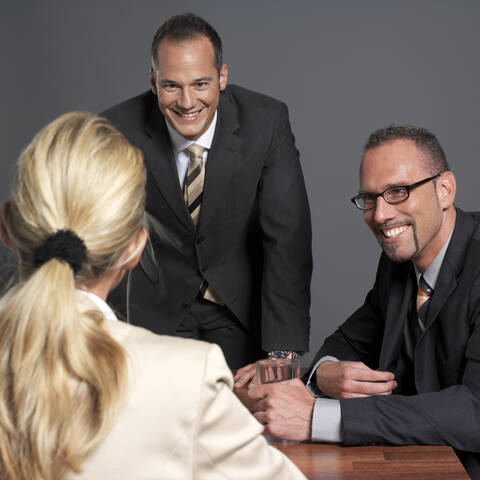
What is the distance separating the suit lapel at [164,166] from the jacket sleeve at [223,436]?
1739mm

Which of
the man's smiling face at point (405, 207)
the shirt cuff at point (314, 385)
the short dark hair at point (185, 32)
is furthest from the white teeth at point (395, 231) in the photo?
the short dark hair at point (185, 32)

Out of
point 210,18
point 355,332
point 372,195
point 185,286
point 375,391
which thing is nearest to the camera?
point 375,391

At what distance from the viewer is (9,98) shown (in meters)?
5.33

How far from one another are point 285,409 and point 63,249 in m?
0.88

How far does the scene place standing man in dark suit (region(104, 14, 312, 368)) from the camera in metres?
3.07

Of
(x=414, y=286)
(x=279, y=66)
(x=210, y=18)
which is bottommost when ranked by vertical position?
(x=414, y=286)

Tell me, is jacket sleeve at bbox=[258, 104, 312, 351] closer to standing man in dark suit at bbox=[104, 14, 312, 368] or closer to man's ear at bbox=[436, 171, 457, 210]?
standing man in dark suit at bbox=[104, 14, 312, 368]

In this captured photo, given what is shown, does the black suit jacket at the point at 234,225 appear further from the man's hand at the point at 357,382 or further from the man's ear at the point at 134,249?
the man's ear at the point at 134,249

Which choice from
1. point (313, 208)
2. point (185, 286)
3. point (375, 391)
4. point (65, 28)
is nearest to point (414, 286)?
point (375, 391)

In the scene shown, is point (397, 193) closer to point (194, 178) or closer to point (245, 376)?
point (245, 376)

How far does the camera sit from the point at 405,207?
2484 millimetres

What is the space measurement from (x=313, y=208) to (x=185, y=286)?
7.80ft

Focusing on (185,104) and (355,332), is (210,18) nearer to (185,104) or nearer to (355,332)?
(185,104)

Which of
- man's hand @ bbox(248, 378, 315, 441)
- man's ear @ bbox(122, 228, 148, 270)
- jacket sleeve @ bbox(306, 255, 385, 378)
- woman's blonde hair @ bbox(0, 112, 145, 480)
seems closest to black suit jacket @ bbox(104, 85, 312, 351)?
jacket sleeve @ bbox(306, 255, 385, 378)
